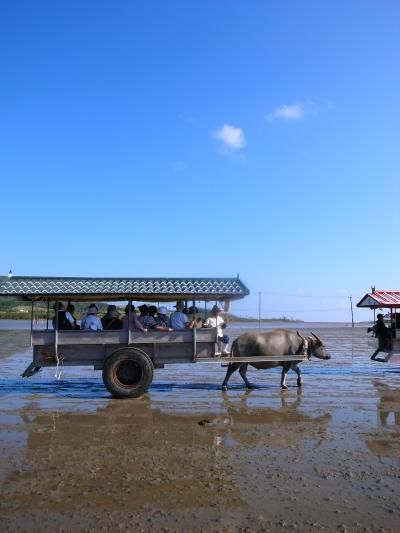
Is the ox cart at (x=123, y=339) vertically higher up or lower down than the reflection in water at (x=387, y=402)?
higher up

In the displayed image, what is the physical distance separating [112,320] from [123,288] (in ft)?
3.29

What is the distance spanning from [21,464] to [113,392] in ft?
13.6

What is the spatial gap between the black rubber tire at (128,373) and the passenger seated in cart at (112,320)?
1000 millimetres

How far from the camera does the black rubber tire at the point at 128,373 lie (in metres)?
9.72

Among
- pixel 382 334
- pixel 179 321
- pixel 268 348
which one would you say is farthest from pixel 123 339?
pixel 382 334

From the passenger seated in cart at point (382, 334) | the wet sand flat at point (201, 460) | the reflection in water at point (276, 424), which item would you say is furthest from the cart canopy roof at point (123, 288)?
the passenger seated in cart at point (382, 334)

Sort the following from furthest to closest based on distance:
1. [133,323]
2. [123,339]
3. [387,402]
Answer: [133,323], [123,339], [387,402]

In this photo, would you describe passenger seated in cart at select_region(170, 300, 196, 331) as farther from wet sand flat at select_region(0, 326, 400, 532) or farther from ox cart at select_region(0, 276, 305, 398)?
wet sand flat at select_region(0, 326, 400, 532)

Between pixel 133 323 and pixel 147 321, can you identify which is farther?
pixel 147 321

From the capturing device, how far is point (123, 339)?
33.2 ft

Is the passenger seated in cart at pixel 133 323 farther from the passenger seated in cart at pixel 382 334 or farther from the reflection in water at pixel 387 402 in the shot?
the passenger seated in cart at pixel 382 334

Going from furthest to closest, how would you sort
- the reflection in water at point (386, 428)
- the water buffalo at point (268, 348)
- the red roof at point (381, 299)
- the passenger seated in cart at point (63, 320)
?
the red roof at point (381, 299) < the water buffalo at point (268, 348) < the passenger seated in cart at point (63, 320) < the reflection in water at point (386, 428)

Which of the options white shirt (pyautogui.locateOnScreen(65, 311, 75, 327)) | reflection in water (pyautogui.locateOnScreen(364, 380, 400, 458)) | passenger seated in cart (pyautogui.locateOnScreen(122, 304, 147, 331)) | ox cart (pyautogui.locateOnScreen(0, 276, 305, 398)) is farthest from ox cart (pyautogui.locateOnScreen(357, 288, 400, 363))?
white shirt (pyautogui.locateOnScreen(65, 311, 75, 327))

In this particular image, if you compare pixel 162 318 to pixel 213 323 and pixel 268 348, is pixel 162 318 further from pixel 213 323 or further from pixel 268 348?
pixel 268 348
